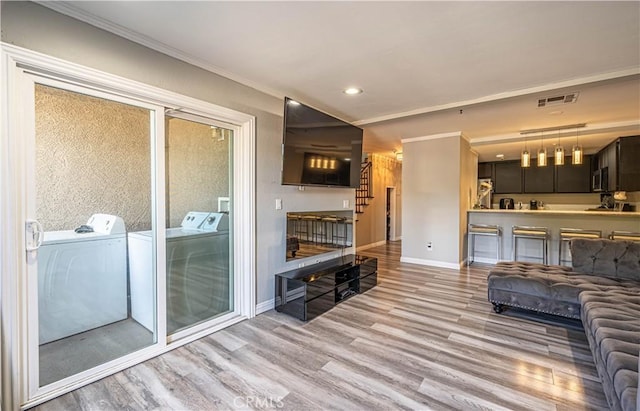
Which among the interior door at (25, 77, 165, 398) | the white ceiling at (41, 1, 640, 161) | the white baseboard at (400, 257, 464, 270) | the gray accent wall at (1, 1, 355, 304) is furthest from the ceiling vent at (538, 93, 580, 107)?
the interior door at (25, 77, 165, 398)

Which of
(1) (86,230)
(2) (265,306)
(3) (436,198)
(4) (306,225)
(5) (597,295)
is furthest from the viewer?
(3) (436,198)

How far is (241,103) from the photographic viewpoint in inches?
118

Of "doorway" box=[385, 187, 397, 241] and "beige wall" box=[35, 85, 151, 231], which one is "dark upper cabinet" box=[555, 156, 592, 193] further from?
"beige wall" box=[35, 85, 151, 231]

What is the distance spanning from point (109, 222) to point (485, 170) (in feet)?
27.7

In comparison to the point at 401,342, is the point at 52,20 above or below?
above

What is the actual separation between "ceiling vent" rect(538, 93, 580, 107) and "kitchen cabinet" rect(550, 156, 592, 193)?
435 cm

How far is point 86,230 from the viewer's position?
216cm

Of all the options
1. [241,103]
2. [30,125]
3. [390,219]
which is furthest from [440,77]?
[390,219]

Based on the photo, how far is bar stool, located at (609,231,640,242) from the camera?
448 cm

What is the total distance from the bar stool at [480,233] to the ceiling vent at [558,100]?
2.50 meters

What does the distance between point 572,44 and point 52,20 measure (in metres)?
3.73

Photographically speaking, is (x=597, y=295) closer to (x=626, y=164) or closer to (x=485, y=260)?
(x=485, y=260)

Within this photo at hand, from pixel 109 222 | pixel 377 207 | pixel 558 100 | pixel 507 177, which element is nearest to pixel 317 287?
pixel 109 222

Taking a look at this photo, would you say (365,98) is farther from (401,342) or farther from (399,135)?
(401,342)
